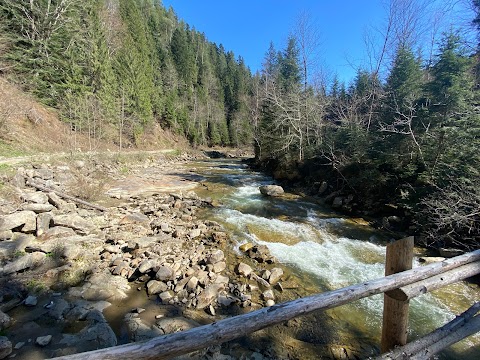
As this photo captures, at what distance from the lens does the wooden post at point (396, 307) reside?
2240 mm

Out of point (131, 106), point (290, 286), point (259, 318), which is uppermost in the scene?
point (131, 106)

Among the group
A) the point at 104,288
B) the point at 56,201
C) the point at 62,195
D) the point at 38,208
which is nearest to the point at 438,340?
the point at 104,288

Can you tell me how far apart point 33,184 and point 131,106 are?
21.6 metres

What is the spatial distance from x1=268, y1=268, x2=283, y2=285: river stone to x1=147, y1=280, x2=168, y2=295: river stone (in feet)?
7.18

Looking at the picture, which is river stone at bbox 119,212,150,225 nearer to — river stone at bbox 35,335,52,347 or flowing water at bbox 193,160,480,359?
flowing water at bbox 193,160,480,359

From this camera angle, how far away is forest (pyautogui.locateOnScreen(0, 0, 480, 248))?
24.9 ft

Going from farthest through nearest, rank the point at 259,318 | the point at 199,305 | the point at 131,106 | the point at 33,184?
the point at 131,106, the point at 33,184, the point at 199,305, the point at 259,318

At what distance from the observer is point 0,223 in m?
5.34

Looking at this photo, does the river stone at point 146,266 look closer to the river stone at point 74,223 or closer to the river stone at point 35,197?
the river stone at point 74,223

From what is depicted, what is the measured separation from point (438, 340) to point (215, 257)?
4.25 meters

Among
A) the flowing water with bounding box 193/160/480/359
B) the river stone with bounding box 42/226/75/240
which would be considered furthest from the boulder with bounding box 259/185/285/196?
the river stone with bounding box 42/226/75/240

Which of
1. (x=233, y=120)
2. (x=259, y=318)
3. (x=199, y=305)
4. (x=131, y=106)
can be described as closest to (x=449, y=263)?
(x=259, y=318)

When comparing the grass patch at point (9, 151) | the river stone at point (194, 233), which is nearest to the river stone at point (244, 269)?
the river stone at point (194, 233)

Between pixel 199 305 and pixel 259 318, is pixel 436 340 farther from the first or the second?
pixel 199 305
